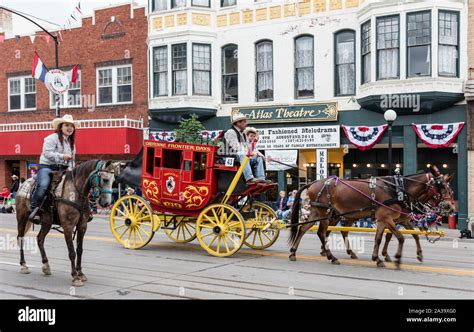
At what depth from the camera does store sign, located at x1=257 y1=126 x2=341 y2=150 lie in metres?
21.4

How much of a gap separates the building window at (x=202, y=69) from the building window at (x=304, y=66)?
4077mm

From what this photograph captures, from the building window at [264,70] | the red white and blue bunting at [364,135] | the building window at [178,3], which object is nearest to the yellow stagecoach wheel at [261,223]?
the red white and blue bunting at [364,135]

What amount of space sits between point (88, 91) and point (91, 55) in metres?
1.82

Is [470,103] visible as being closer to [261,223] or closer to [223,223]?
[261,223]

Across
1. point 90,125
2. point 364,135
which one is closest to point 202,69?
point 90,125

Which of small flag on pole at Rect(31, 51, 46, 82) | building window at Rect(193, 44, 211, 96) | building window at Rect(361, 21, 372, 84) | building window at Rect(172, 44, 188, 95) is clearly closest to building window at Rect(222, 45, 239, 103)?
building window at Rect(193, 44, 211, 96)

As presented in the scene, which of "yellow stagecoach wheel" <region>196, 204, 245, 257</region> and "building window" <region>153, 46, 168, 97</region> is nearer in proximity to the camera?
"yellow stagecoach wheel" <region>196, 204, 245, 257</region>

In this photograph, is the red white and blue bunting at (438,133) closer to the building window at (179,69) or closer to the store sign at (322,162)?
the store sign at (322,162)

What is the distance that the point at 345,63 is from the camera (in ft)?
70.3

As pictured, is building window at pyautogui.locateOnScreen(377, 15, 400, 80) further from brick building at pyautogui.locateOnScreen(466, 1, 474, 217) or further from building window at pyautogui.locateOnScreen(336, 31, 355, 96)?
brick building at pyautogui.locateOnScreen(466, 1, 474, 217)

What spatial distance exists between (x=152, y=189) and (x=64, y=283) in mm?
3483
